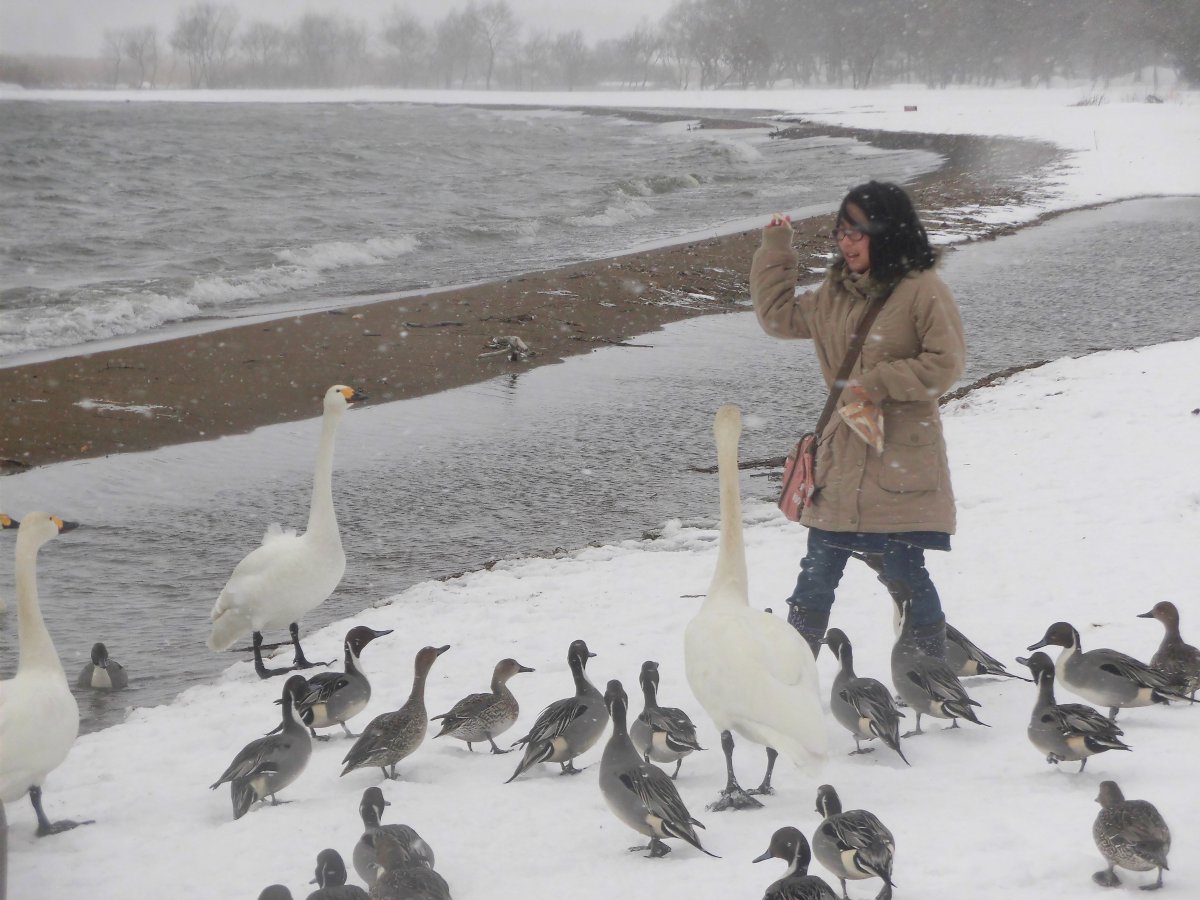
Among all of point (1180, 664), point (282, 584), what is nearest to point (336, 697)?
point (282, 584)

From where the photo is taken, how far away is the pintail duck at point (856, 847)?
3.26 m

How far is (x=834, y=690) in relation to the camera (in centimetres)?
469

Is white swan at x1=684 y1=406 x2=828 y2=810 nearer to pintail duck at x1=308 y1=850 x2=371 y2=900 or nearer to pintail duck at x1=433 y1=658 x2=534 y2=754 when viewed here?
pintail duck at x1=433 y1=658 x2=534 y2=754

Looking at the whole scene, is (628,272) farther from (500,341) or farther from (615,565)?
(615,565)

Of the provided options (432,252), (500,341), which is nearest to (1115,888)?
(500,341)

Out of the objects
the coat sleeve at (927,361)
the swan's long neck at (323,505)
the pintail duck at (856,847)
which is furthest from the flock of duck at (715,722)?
the swan's long neck at (323,505)

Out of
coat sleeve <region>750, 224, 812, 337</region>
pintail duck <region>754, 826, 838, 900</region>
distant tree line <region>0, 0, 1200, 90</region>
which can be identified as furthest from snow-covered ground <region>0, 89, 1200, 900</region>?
distant tree line <region>0, 0, 1200, 90</region>

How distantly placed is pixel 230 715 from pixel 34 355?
1047 centimetres

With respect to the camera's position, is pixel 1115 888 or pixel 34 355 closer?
pixel 1115 888

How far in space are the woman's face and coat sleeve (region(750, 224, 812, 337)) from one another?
362 millimetres

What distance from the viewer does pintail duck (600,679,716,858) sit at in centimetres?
368

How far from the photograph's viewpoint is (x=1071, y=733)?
13.3 feet

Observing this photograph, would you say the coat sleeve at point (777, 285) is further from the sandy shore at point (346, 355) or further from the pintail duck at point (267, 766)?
the sandy shore at point (346, 355)

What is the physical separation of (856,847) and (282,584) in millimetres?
3611
